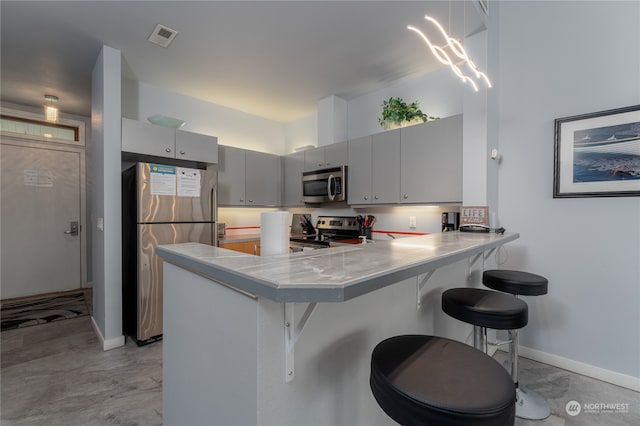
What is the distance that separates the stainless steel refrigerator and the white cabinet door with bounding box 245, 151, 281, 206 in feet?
3.02

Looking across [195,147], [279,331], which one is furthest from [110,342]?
[279,331]

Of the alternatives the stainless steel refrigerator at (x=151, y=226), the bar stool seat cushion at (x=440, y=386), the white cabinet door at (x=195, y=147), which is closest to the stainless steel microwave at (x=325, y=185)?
the white cabinet door at (x=195, y=147)

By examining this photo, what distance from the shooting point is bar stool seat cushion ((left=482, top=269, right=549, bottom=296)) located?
170cm

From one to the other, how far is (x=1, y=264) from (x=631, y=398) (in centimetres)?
653

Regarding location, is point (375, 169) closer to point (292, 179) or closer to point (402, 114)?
point (402, 114)

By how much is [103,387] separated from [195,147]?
2190 millimetres

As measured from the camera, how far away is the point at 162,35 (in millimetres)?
2406

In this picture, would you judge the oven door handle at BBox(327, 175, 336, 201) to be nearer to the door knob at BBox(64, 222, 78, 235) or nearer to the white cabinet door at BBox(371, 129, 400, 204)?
the white cabinet door at BBox(371, 129, 400, 204)

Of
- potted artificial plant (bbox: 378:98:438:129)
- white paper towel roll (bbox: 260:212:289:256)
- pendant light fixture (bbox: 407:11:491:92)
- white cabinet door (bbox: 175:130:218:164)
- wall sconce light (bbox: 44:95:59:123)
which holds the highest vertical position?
wall sconce light (bbox: 44:95:59:123)

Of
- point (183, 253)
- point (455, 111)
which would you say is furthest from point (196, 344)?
point (455, 111)

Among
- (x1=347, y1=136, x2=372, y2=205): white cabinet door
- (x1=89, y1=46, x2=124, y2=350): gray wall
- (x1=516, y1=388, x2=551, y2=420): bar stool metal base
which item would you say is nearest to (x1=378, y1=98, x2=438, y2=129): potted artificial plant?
(x1=347, y1=136, x2=372, y2=205): white cabinet door

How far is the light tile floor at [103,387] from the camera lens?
1665mm

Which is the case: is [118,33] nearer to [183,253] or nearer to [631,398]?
[183,253]

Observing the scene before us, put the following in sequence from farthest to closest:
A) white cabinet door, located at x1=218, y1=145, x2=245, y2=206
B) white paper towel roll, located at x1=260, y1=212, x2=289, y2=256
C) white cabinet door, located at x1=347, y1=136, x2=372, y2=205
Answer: white cabinet door, located at x1=218, y1=145, x2=245, y2=206, white cabinet door, located at x1=347, y1=136, x2=372, y2=205, white paper towel roll, located at x1=260, y1=212, x2=289, y2=256
